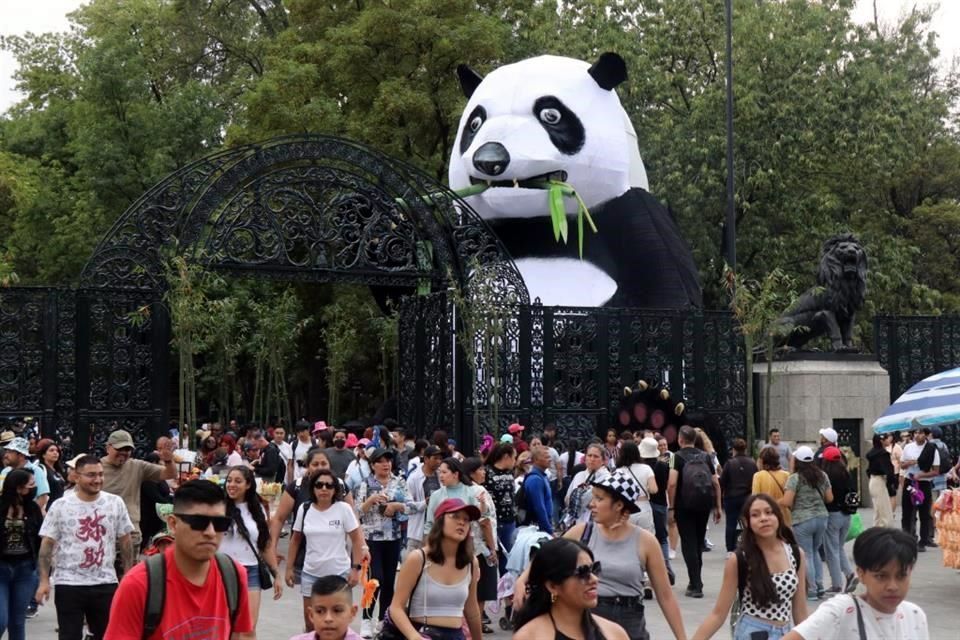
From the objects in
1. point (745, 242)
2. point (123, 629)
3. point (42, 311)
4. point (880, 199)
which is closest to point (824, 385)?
point (745, 242)

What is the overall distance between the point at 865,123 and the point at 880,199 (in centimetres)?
661

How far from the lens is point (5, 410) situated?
1747 centimetres

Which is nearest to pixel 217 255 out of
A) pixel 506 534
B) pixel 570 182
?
pixel 570 182

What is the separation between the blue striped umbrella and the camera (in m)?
12.9

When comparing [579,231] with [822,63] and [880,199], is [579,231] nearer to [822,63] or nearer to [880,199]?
[822,63]

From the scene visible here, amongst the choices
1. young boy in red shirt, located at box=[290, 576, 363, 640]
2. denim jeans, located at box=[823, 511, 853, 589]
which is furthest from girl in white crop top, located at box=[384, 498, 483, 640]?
denim jeans, located at box=[823, 511, 853, 589]

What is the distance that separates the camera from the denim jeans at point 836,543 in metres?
12.9

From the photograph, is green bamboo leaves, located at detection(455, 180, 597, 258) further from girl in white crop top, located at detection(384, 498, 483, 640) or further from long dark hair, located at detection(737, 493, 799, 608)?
long dark hair, located at detection(737, 493, 799, 608)

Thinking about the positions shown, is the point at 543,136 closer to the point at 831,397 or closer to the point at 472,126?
the point at 472,126

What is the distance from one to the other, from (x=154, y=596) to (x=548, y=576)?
51.0 inches

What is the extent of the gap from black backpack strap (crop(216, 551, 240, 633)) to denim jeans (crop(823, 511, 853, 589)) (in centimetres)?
857

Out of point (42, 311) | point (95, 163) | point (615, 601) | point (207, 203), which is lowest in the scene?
point (615, 601)

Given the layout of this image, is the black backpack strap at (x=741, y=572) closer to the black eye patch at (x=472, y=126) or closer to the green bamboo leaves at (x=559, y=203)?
the green bamboo leaves at (x=559, y=203)

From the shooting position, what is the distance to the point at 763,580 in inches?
269
